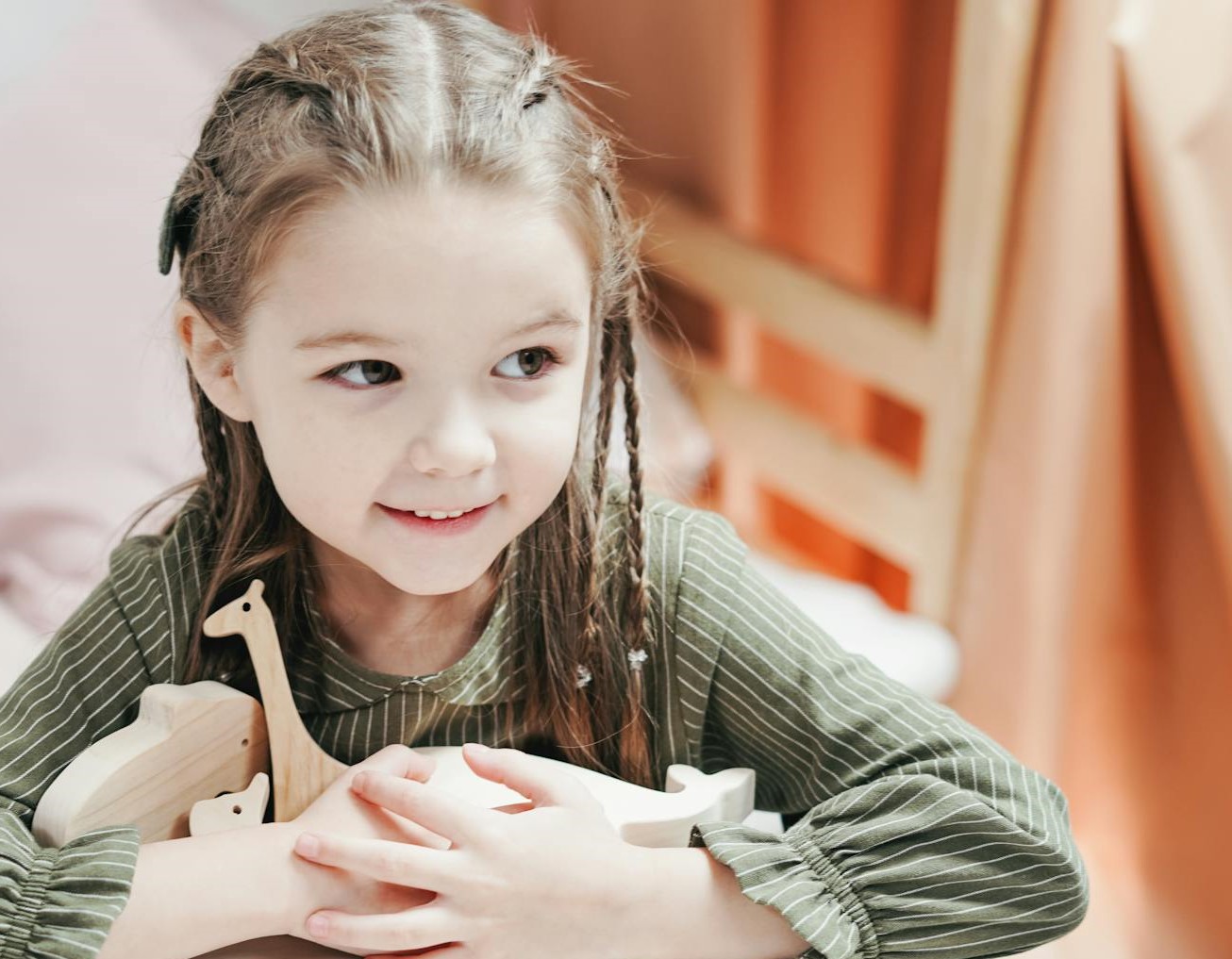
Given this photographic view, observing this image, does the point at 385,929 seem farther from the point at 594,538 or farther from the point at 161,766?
the point at 594,538

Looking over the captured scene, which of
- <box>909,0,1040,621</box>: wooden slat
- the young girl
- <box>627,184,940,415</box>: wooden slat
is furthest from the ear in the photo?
<box>909,0,1040,621</box>: wooden slat

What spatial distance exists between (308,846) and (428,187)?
11.8 inches

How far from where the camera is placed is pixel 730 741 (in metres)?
0.85

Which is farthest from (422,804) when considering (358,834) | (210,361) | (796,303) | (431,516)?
(796,303)

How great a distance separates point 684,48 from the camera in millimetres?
1610

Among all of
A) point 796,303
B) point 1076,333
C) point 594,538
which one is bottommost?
point 594,538

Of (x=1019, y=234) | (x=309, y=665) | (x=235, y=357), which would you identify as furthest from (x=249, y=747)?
(x=1019, y=234)

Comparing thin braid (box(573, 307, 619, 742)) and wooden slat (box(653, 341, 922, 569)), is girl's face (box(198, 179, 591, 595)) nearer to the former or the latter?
thin braid (box(573, 307, 619, 742))

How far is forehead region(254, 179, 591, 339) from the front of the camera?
62 cm

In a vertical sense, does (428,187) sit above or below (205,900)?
above

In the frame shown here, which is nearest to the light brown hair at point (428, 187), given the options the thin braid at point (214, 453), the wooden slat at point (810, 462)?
the thin braid at point (214, 453)

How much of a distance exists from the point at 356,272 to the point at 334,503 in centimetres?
11

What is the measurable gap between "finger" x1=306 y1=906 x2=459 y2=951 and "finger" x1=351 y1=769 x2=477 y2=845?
0.04 metres

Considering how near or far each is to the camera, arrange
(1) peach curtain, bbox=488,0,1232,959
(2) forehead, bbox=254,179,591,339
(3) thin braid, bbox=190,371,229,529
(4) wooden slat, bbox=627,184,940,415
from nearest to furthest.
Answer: (2) forehead, bbox=254,179,591,339 < (3) thin braid, bbox=190,371,229,529 < (1) peach curtain, bbox=488,0,1232,959 < (4) wooden slat, bbox=627,184,940,415
